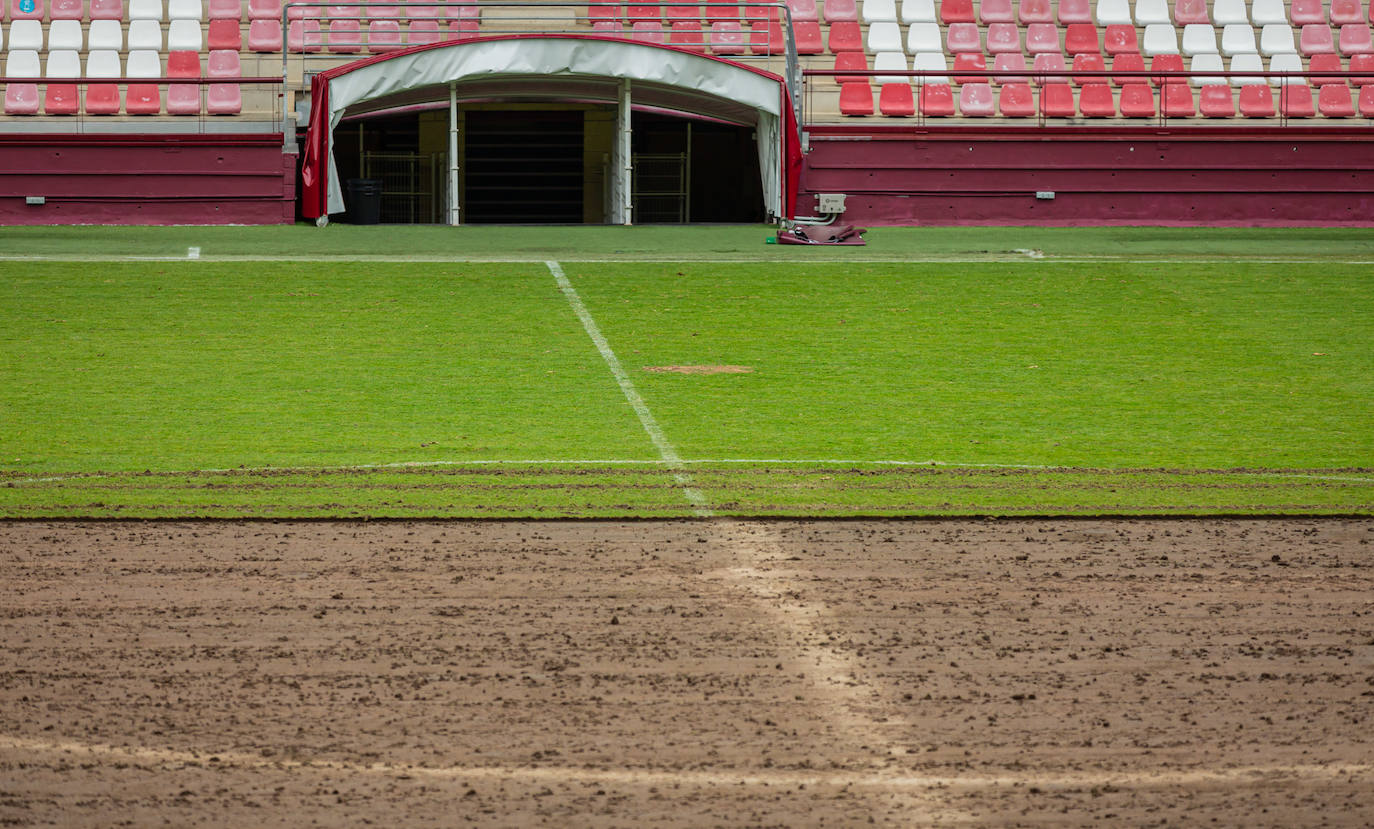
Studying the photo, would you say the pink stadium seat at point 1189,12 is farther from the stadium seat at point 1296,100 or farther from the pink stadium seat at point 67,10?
the pink stadium seat at point 67,10

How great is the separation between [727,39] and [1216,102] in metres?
8.26

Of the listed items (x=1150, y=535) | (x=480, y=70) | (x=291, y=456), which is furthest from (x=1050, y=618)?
(x=480, y=70)

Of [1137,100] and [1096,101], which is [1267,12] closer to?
[1137,100]

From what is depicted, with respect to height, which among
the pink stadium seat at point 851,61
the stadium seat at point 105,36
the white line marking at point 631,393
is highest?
the stadium seat at point 105,36

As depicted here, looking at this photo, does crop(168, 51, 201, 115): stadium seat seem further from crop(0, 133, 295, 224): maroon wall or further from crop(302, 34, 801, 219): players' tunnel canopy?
crop(302, 34, 801, 219): players' tunnel canopy

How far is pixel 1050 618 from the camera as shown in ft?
25.9

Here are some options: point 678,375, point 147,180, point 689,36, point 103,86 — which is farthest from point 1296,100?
point 103,86

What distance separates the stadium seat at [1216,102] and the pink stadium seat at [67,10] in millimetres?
18861

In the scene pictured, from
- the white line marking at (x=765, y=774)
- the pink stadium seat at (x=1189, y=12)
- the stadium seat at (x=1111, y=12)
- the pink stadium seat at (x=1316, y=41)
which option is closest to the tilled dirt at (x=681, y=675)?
the white line marking at (x=765, y=774)

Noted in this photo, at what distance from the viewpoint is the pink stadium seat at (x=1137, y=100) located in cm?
2684

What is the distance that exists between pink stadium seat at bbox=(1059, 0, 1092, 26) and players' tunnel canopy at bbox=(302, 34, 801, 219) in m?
7.03

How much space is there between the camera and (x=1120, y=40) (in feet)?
94.5

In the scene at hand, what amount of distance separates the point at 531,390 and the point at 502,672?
304 inches

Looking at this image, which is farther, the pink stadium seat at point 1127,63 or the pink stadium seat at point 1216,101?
the pink stadium seat at point 1127,63
